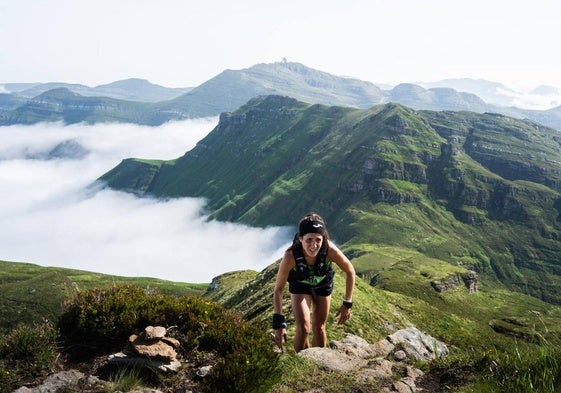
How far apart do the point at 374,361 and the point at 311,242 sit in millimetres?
5063

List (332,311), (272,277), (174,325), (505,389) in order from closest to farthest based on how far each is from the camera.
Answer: (505,389) → (174,325) → (332,311) → (272,277)

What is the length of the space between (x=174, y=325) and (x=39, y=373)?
3396 millimetres

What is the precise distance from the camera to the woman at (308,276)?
1248cm

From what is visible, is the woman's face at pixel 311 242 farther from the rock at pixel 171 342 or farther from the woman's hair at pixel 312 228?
the rock at pixel 171 342

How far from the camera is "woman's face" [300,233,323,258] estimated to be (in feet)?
40.6

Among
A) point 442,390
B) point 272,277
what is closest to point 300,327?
point 442,390

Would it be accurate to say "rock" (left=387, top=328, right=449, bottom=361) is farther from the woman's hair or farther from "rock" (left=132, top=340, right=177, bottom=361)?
"rock" (left=132, top=340, right=177, bottom=361)

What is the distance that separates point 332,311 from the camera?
2597cm

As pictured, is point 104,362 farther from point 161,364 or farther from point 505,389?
point 505,389

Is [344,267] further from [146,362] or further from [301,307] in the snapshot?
[146,362]

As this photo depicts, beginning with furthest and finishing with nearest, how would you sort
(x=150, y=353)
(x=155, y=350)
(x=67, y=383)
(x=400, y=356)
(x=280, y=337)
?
1. (x=400, y=356)
2. (x=280, y=337)
3. (x=155, y=350)
4. (x=150, y=353)
5. (x=67, y=383)

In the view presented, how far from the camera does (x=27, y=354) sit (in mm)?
10438

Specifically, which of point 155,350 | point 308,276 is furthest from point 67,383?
point 308,276

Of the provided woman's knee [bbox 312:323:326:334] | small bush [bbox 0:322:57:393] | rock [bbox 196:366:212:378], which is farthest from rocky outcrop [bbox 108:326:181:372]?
woman's knee [bbox 312:323:326:334]
